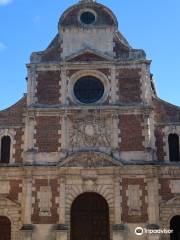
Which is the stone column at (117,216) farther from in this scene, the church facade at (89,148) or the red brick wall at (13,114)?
the red brick wall at (13,114)

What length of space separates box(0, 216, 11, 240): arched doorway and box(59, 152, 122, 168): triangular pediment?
3778 millimetres

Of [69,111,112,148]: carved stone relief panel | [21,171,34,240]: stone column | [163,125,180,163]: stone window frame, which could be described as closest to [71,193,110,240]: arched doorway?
[21,171,34,240]: stone column

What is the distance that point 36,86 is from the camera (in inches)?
878

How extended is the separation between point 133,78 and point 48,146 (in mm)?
5632

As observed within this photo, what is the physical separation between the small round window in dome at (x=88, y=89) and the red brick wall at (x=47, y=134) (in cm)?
178

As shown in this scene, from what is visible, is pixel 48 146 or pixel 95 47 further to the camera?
pixel 95 47

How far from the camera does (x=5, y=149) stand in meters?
21.7

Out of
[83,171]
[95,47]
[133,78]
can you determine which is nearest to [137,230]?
[83,171]

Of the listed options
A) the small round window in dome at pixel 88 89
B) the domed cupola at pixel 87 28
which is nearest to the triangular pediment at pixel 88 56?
the domed cupola at pixel 87 28

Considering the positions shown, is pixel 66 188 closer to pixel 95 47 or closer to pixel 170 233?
pixel 170 233

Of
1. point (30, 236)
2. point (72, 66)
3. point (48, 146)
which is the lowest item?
point (30, 236)

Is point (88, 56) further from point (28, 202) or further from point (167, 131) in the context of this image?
point (28, 202)

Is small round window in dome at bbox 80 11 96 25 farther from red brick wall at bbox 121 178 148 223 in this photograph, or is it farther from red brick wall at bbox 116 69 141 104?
red brick wall at bbox 121 178 148 223

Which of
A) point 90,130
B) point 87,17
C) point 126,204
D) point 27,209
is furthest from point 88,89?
point 27,209
